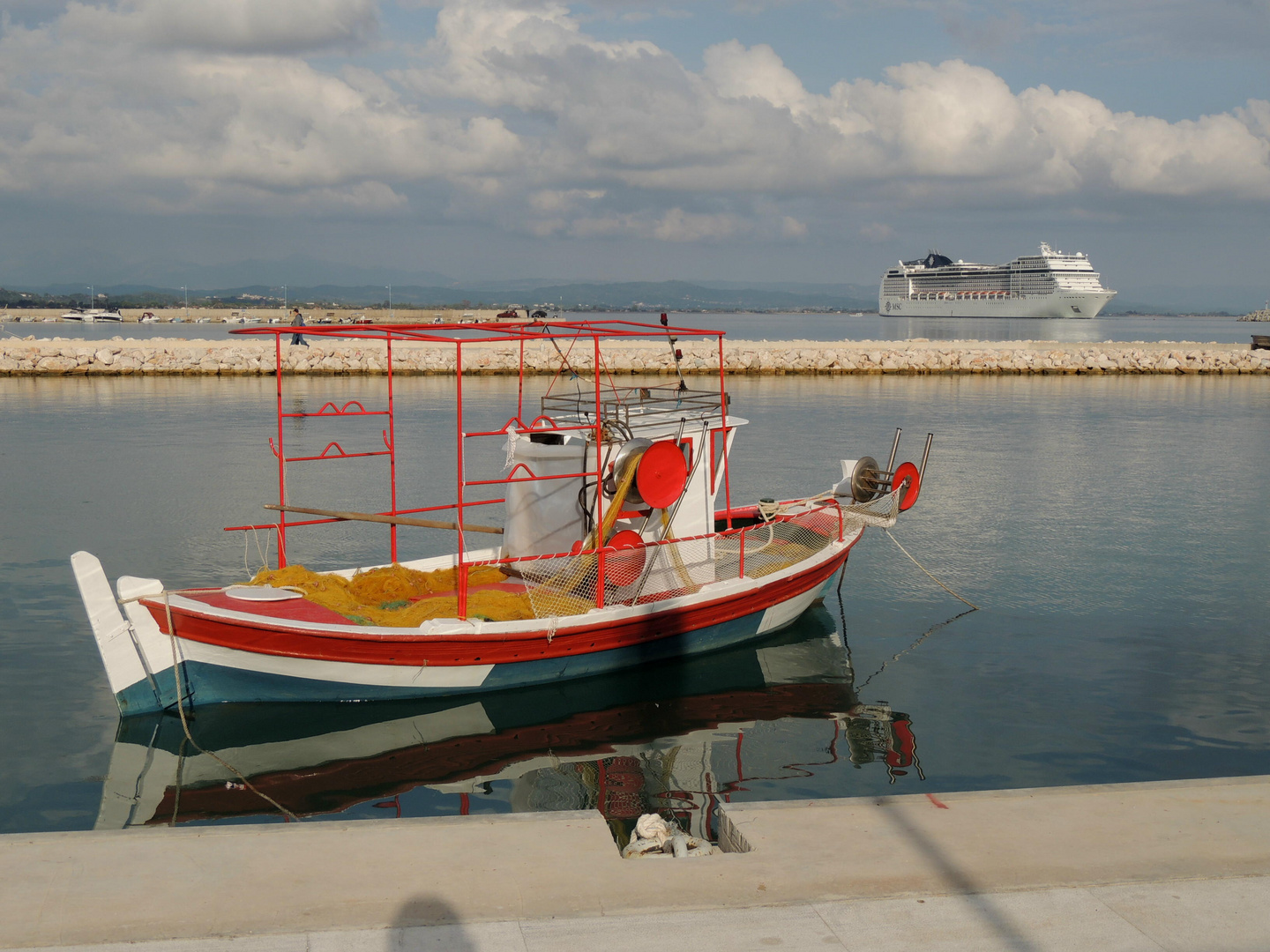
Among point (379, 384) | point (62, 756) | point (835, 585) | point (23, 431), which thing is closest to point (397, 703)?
point (62, 756)

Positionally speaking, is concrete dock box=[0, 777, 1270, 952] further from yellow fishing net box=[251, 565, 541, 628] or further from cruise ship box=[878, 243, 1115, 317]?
cruise ship box=[878, 243, 1115, 317]

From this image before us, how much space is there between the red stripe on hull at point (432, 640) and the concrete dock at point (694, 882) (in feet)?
10.4

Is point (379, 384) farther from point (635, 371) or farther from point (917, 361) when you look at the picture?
point (917, 361)

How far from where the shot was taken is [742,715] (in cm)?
1062

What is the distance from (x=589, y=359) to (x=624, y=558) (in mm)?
43691

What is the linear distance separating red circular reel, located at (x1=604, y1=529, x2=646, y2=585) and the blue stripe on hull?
74 cm

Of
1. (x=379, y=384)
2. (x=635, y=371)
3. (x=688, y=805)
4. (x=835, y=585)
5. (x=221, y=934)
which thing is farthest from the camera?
(x=635, y=371)

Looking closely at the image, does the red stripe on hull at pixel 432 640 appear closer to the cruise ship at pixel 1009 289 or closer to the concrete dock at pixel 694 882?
the concrete dock at pixel 694 882

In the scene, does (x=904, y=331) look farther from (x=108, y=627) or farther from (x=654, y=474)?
(x=108, y=627)

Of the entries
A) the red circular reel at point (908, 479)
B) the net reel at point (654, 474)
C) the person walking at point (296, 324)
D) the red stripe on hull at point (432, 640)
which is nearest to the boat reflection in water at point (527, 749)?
the red stripe on hull at point (432, 640)

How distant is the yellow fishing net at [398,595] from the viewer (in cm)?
1044

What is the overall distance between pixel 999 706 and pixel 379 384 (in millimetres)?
38920

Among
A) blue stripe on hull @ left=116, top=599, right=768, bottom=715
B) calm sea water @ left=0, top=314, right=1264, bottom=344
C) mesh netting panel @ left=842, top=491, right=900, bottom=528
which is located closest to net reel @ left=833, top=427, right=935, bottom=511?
mesh netting panel @ left=842, top=491, right=900, bottom=528

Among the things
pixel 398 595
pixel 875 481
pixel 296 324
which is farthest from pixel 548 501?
pixel 296 324
